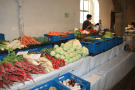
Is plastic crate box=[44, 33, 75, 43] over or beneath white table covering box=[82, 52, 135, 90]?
over

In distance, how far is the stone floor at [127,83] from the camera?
295 cm

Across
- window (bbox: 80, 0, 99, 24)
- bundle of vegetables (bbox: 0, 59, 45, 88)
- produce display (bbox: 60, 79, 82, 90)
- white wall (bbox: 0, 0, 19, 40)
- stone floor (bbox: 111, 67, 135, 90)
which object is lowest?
stone floor (bbox: 111, 67, 135, 90)

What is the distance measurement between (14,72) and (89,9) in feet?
23.7

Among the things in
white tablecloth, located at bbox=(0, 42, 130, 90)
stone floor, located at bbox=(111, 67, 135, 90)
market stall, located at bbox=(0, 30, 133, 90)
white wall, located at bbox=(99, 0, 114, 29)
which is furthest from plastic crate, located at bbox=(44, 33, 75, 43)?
white wall, located at bbox=(99, 0, 114, 29)

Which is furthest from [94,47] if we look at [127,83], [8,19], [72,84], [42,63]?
[8,19]

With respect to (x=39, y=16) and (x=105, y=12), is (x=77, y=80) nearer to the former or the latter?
(x=39, y=16)

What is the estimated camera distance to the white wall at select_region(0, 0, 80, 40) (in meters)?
3.40

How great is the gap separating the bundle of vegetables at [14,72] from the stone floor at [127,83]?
Result: 2.34 m

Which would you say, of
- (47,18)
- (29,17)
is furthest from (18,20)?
(47,18)

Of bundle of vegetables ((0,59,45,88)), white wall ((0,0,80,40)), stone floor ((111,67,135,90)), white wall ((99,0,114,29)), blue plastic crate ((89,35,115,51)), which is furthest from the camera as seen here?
white wall ((99,0,114,29))

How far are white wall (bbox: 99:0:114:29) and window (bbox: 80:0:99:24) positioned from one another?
1.04 feet

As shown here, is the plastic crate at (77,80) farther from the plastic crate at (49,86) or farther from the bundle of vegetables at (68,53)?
the bundle of vegetables at (68,53)

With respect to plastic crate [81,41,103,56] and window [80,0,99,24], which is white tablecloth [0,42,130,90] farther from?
window [80,0,99,24]

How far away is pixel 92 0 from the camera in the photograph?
7852 millimetres
